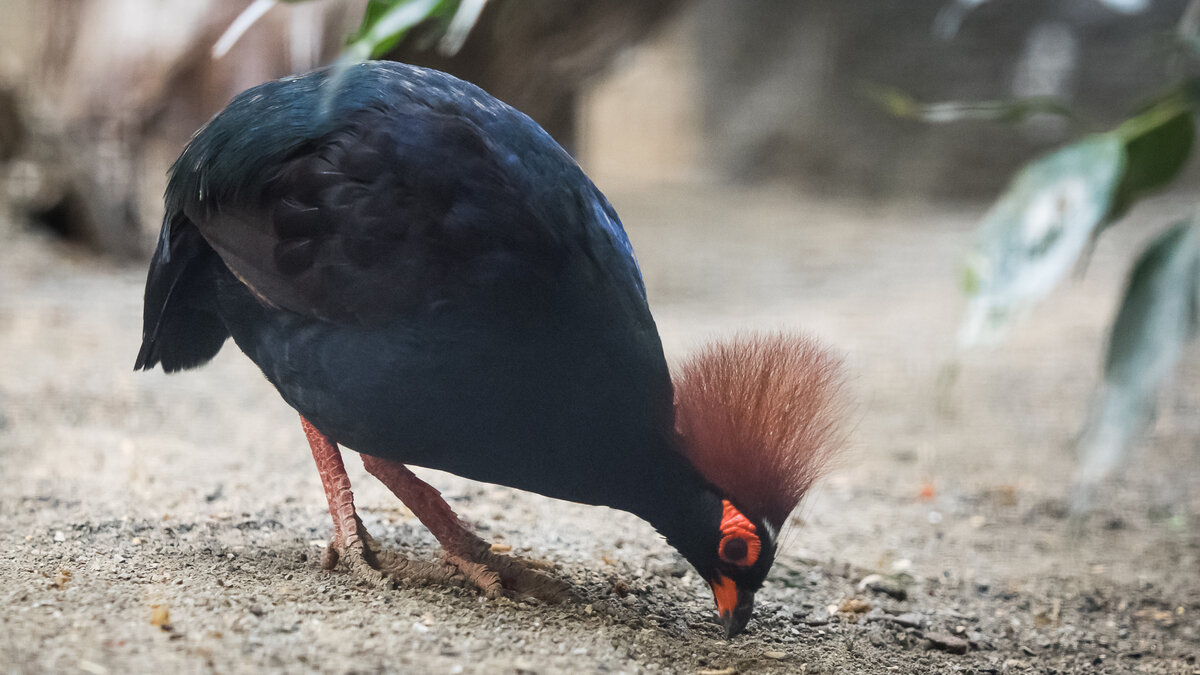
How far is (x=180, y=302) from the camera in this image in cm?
192

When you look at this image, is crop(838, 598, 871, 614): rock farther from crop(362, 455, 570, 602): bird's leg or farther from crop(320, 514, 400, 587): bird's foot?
crop(320, 514, 400, 587): bird's foot

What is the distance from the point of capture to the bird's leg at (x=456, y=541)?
1938 mm

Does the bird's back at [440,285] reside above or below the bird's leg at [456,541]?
above

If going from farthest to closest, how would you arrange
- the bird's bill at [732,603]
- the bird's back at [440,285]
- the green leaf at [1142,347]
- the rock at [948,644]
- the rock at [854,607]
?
the rock at [854,607], the rock at [948,644], the bird's bill at [732,603], the bird's back at [440,285], the green leaf at [1142,347]

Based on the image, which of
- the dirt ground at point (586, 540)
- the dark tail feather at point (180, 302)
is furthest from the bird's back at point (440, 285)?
the dirt ground at point (586, 540)

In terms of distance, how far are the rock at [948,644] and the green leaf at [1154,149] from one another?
98cm

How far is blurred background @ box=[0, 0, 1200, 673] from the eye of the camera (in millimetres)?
2268

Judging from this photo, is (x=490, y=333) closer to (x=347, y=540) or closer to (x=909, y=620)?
(x=347, y=540)

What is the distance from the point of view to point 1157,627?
2373 millimetres

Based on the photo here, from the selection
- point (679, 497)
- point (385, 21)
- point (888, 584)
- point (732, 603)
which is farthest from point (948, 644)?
point (385, 21)

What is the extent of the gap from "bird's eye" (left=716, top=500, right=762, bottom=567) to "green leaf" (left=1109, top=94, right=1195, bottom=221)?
120cm

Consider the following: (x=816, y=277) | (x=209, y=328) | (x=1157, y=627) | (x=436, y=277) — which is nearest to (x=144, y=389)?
(x=209, y=328)

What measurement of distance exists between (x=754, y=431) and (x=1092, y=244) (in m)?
0.83

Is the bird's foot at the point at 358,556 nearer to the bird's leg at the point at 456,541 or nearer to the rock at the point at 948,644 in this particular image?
the bird's leg at the point at 456,541
